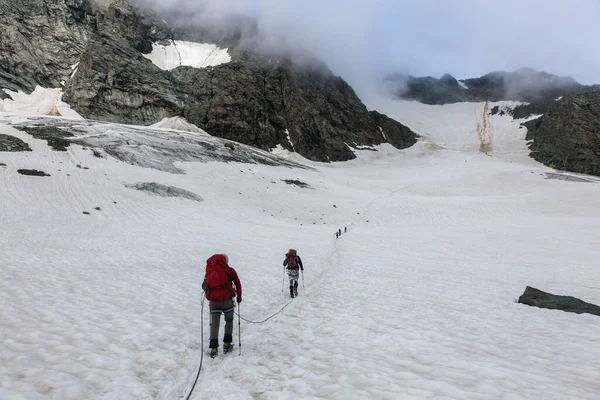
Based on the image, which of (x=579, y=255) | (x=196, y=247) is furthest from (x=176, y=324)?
(x=579, y=255)

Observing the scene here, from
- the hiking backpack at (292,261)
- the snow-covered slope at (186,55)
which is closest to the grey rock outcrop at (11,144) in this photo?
the hiking backpack at (292,261)

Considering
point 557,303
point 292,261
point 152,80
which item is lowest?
point 557,303

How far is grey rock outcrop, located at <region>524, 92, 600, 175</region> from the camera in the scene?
303 feet

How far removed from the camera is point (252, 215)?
1389 inches

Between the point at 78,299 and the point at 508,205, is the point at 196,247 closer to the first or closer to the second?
the point at 78,299

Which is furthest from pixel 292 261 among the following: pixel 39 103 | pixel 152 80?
pixel 39 103

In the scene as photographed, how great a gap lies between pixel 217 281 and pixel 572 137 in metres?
120

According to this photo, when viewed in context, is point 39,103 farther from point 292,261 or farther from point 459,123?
point 459,123

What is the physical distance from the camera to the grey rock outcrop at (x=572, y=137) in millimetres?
92312

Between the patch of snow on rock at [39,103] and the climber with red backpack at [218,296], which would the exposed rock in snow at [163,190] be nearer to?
the climber with red backpack at [218,296]

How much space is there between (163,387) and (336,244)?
20636mm

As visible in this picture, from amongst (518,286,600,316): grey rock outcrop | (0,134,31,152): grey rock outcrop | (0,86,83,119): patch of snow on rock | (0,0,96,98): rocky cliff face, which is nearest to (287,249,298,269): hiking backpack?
(518,286,600,316): grey rock outcrop

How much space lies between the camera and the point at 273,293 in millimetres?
12922

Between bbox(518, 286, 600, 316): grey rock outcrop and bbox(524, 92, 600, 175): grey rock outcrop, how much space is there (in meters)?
103
